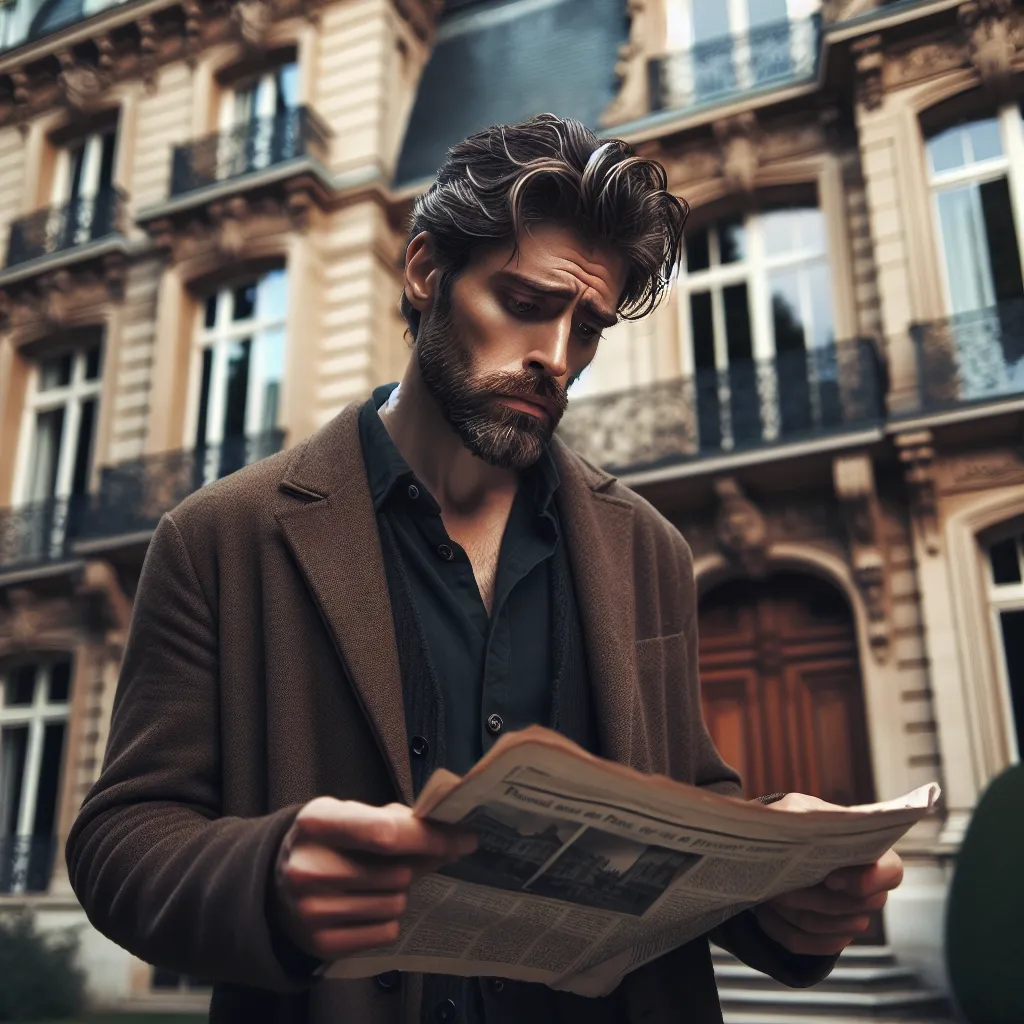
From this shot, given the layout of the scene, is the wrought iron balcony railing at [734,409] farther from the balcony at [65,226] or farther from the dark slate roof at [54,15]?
the dark slate roof at [54,15]

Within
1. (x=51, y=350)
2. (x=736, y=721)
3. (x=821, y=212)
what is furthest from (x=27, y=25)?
(x=736, y=721)

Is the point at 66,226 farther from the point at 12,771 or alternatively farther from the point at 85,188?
the point at 12,771

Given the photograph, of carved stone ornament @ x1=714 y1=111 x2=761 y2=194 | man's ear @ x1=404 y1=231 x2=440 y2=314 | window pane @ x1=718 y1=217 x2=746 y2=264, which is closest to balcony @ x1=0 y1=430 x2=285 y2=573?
window pane @ x1=718 y1=217 x2=746 y2=264

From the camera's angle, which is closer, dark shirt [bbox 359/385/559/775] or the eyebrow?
dark shirt [bbox 359/385/559/775]

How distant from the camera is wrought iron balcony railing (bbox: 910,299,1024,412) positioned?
8.17 metres

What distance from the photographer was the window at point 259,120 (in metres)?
12.0

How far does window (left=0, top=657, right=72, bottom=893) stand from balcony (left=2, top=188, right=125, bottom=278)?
516 centimetres

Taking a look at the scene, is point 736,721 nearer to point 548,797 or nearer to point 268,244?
point 268,244

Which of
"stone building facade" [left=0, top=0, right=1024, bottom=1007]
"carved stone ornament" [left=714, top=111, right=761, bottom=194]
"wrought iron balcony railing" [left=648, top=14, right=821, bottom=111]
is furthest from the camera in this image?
"wrought iron balcony railing" [left=648, top=14, right=821, bottom=111]

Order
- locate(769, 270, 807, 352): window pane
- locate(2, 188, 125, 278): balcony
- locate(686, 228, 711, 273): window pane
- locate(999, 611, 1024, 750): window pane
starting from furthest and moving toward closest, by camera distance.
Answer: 1. locate(2, 188, 125, 278): balcony
2. locate(686, 228, 711, 273): window pane
3. locate(769, 270, 807, 352): window pane
4. locate(999, 611, 1024, 750): window pane

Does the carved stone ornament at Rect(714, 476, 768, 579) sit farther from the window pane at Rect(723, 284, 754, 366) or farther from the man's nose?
the man's nose

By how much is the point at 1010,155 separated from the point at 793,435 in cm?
303

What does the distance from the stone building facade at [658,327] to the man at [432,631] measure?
6.77 metres

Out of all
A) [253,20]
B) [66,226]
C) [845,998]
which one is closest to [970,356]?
[845,998]
